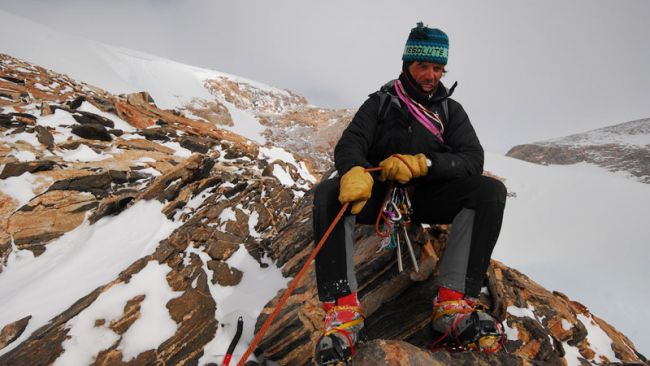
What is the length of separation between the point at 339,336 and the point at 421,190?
1835 millimetres

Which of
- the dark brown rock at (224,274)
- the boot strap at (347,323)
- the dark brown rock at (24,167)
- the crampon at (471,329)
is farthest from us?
the dark brown rock at (24,167)

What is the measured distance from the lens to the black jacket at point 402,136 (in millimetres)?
3333

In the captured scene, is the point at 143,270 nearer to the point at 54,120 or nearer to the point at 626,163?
the point at 54,120

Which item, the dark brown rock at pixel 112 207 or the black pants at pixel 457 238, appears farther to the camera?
the dark brown rock at pixel 112 207

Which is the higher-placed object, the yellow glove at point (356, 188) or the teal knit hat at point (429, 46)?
the teal knit hat at point (429, 46)

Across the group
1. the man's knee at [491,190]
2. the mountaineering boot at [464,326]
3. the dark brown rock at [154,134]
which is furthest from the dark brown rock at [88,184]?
the man's knee at [491,190]

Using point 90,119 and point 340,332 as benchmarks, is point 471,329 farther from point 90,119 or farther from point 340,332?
point 90,119

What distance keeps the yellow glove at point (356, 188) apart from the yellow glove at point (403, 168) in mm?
265

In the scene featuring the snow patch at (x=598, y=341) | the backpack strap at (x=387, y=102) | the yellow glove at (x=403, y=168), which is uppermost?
the backpack strap at (x=387, y=102)

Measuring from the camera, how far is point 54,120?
12.6 m

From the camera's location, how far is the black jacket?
333cm

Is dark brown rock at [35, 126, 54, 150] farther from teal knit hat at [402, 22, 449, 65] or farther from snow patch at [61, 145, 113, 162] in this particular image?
teal knit hat at [402, 22, 449, 65]

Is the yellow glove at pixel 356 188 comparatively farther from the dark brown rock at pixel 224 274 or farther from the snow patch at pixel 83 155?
the snow patch at pixel 83 155

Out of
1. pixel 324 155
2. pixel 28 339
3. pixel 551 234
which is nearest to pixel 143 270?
pixel 28 339
